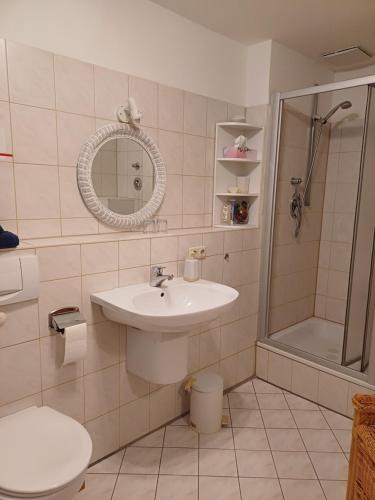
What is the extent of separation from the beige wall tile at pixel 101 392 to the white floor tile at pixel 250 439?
72cm

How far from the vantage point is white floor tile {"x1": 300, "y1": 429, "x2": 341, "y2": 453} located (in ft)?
6.53

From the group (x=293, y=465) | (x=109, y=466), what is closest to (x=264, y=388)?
(x=293, y=465)

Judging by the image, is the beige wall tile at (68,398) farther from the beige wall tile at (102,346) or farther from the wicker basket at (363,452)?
the wicker basket at (363,452)

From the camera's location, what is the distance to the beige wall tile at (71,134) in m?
1.69

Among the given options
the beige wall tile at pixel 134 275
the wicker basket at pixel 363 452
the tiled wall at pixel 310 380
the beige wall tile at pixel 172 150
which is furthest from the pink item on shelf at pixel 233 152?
the wicker basket at pixel 363 452

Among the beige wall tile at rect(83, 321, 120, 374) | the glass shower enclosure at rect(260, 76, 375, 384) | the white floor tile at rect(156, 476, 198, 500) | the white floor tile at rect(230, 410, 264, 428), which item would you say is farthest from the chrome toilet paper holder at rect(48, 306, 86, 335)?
the glass shower enclosure at rect(260, 76, 375, 384)

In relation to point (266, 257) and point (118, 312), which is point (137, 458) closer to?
point (118, 312)

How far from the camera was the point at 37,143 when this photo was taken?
1.62 m

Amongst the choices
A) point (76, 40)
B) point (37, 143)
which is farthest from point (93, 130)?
point (76, 40)

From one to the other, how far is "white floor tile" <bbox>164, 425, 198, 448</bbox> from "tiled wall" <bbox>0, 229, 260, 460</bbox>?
77 mm

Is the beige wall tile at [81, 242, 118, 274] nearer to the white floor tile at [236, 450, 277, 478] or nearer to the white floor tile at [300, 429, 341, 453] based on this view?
the white floor tile at [236, 450, 277, 478]

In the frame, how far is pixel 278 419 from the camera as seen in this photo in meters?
2.23

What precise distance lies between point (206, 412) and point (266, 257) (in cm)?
114

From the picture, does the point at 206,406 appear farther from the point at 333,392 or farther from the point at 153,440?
the point at 333,392
